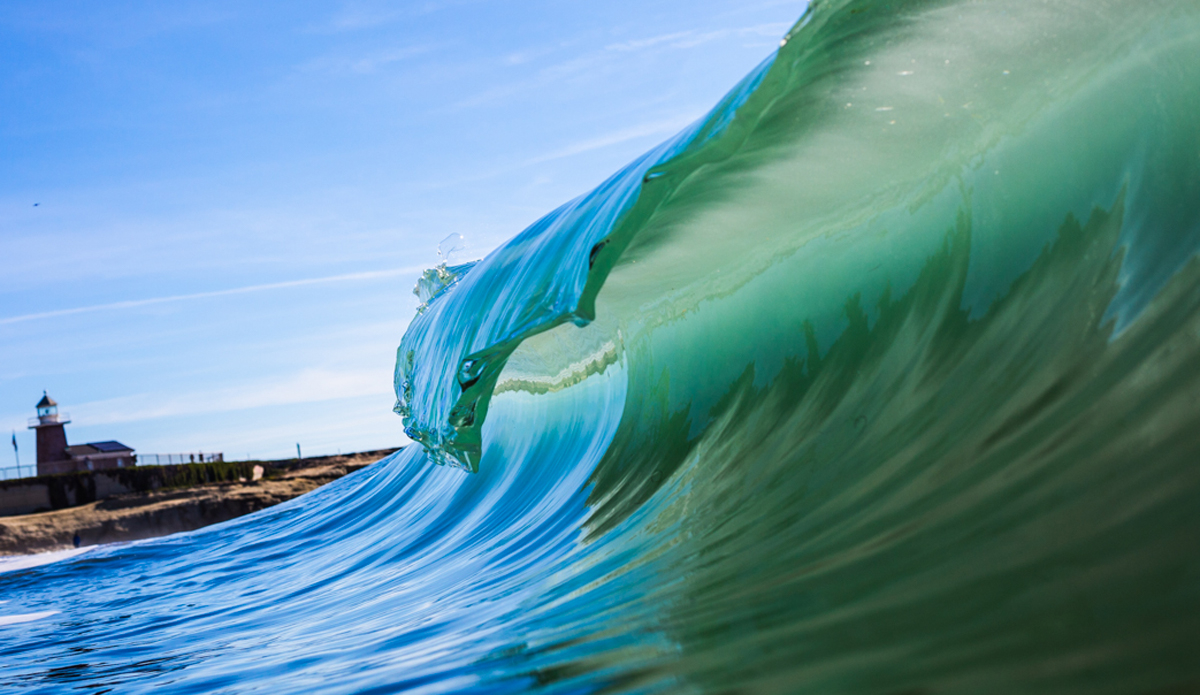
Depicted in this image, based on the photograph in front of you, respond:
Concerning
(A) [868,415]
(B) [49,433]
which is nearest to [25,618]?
(A) [868,415]

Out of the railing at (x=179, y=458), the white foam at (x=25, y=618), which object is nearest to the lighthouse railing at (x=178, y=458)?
the railing at (x=179, y=458)

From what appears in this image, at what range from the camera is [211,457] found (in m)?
26.5

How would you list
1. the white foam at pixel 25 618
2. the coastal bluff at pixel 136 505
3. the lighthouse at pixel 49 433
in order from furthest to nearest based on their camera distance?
1. the lighthouse at pixel 49 433
2. the coastal bluff at pixel 136 505
3. the white foam at pixel 25 618

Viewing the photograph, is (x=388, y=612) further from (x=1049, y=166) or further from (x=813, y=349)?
(x=1049, y=166)

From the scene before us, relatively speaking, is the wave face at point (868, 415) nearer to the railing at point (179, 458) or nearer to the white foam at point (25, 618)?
the white foam at point (25, 618)

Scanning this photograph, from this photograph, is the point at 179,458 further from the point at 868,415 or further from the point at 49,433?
the point at 868,415

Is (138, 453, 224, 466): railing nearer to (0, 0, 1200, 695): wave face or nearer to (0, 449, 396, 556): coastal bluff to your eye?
(0, 449, 396, 556): coastal bluff

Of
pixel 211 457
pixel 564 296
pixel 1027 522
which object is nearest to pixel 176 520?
pixel 211 457

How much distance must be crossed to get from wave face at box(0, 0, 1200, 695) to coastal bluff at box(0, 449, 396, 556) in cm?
1235

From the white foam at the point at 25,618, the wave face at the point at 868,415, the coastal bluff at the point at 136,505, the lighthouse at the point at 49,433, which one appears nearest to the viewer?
the wave face at the point at 868,415

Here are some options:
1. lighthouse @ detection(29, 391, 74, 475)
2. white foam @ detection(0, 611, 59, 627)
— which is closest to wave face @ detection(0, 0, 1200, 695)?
white foam @ detection(0, 611, 59, 627)

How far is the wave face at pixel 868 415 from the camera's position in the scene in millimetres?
1244

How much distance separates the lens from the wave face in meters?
1.24

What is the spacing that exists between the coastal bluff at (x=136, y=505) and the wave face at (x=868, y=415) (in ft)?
40.5
